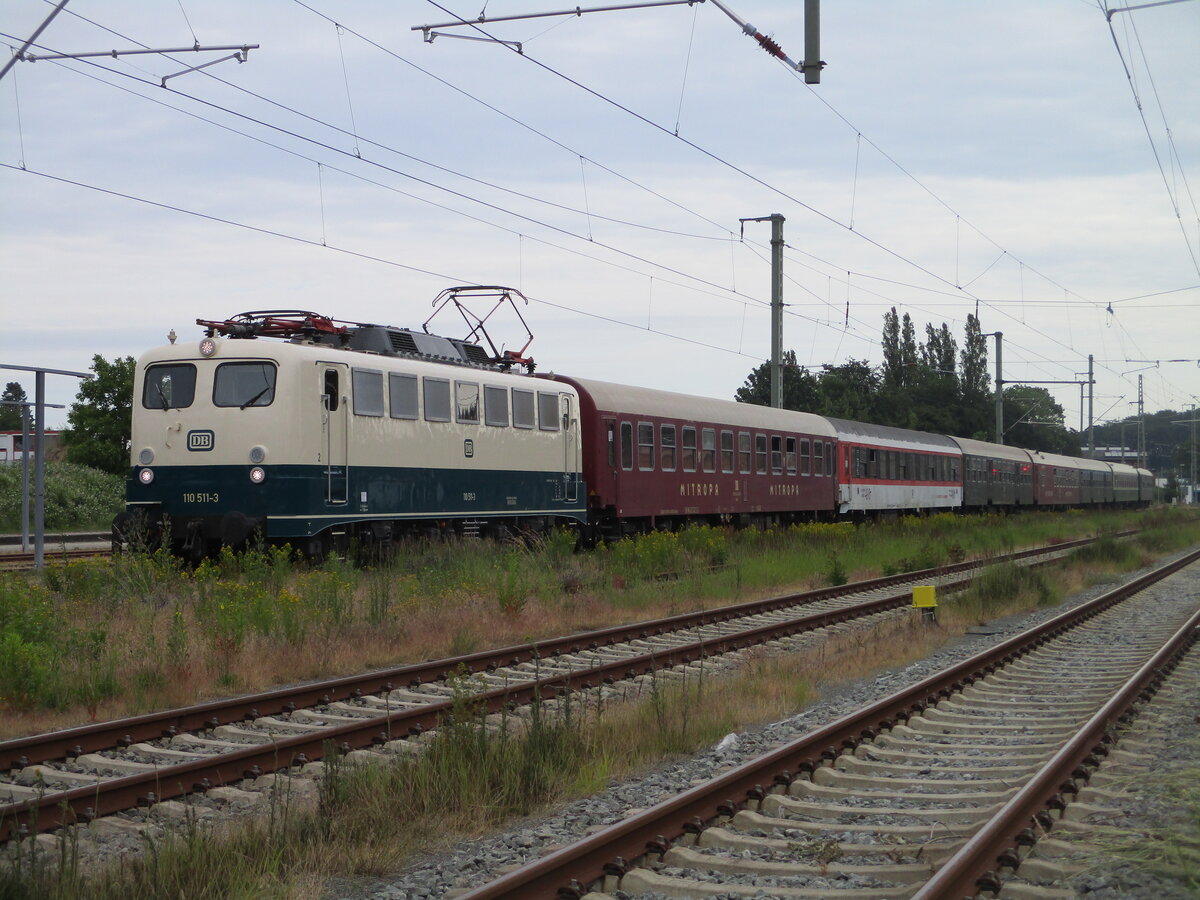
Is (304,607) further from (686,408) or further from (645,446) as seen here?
(686,408)

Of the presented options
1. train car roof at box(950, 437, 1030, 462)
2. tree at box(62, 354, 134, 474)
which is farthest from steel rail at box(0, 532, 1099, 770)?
tree at box(62, 354, 134, 474)

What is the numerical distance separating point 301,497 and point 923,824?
37.3 feet

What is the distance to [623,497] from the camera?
2370 cm

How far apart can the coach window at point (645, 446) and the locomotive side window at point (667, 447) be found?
432 millimetres

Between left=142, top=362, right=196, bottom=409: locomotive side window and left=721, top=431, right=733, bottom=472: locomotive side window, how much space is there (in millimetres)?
13363

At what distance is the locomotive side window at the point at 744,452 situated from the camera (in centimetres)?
2812

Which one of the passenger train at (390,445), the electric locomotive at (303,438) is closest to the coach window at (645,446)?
the passenger train at (390,445)

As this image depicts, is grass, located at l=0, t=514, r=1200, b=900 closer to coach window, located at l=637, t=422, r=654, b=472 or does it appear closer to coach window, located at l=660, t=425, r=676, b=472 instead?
coach window, located at l=637, t=422, r=654, b=472

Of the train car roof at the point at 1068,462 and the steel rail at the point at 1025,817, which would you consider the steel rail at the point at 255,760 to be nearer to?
the steel rail at the point at 1025,817

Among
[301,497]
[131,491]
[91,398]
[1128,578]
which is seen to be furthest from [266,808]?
[91,398]

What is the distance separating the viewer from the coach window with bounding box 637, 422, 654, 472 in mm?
24344

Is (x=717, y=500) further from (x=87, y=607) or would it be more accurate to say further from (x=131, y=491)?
(x=87, y=607)

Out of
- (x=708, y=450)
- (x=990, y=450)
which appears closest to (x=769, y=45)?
(x=708, y=450)

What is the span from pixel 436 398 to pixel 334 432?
2.35m
